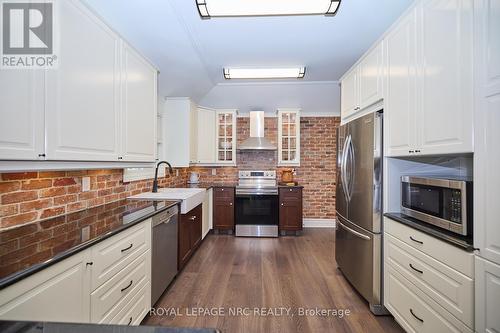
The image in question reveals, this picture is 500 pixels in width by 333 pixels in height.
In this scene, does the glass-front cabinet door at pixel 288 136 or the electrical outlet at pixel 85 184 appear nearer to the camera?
the electrical outlet at pixel 85 184

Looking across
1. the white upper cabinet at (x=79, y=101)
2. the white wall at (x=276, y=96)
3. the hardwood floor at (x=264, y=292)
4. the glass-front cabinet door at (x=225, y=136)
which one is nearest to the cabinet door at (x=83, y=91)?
the white upper cabinet at (x=79, y=101)

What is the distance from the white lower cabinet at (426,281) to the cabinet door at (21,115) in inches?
90.6

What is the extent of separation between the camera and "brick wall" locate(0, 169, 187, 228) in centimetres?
128

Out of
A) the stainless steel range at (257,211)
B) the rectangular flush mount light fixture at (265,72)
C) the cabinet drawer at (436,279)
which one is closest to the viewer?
the cabinet drawer at (436,279)

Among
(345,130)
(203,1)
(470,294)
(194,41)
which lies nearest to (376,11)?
(345,130)

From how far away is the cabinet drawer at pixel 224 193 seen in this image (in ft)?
13.9

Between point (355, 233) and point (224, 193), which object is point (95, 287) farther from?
point (224, 193)

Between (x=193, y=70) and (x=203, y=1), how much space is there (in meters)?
1.57

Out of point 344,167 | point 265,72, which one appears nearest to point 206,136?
point 265,72

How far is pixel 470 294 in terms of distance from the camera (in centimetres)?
118

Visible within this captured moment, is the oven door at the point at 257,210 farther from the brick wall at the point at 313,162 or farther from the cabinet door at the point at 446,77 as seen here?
the cabinet door at the point at 446,77

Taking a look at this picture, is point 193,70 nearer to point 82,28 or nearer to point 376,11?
point 82,28

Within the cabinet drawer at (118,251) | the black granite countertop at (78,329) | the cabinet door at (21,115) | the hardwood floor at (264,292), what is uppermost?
the cabinet door at (21,115)

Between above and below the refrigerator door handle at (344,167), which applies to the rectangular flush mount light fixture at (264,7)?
above
